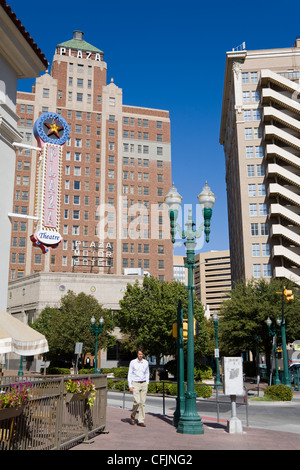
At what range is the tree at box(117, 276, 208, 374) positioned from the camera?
1515 inches

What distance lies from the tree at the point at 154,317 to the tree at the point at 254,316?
3.38 meters

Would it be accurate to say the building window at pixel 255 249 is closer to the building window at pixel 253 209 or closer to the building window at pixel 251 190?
the building window at pixel 253 209

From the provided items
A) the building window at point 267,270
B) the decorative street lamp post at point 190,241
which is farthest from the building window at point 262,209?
the decorative street lamp post at point 190,241

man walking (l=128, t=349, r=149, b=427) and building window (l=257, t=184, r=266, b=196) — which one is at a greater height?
building window (l=257, t=184, r=266, b=196)

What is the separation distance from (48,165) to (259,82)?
60.6m

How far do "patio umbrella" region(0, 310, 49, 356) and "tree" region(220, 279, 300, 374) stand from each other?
33.8 metres

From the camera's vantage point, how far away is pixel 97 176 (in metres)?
85.4

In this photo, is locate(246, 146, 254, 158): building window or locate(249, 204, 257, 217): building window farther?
locate(246, 146, 254, 158): building window

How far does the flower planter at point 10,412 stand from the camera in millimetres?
6660

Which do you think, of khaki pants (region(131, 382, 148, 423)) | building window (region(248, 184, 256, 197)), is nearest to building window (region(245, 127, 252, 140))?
building window (region(248, 184, 256, 197))

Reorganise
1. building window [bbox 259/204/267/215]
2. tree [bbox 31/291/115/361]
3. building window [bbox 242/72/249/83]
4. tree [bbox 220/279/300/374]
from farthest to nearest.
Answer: building window [bbox 242/72/249/83]
building window [bbox 259/204/267/215]
tree [bbox 31/291/115/361]
tree [bbox 220/279/300/374]

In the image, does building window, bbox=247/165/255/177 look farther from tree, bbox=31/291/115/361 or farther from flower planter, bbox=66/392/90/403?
flower planter, bbox=66/392/90/403

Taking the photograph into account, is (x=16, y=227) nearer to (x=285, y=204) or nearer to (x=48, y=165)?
(x=285, y=204)
